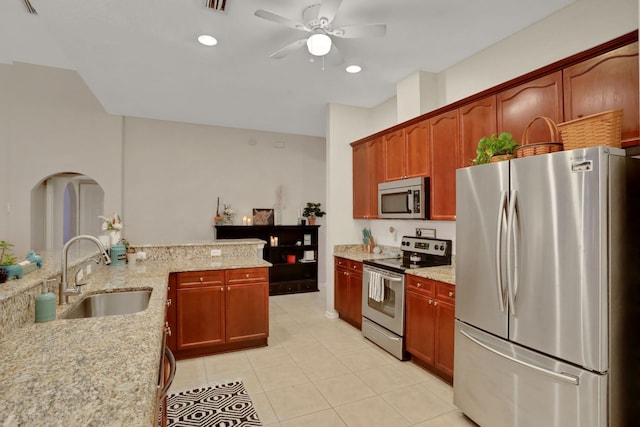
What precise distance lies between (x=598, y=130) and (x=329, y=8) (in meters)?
1.81

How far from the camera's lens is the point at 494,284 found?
2.05 m

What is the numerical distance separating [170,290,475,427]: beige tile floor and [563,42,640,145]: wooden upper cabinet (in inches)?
86.2

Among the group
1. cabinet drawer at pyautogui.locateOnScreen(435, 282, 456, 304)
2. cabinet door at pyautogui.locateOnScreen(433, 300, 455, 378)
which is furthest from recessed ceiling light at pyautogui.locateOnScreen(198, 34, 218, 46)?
cabinet door at pyautogui.locateOnScreen(433, 300, 455, 378)

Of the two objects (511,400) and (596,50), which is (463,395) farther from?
(596,50)

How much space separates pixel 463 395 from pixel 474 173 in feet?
4.99

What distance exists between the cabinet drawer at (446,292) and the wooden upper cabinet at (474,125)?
3.43 ft

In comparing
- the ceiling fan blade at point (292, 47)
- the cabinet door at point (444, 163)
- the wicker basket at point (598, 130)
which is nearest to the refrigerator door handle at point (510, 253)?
the wicker basket at point (598, 130)

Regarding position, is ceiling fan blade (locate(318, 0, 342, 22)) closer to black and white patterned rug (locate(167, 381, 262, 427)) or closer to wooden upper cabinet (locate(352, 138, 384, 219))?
wooden upper cabinet (locate(352, 138, 384, 219))

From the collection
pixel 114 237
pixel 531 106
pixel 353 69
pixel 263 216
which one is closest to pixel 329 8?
pixel 353 69

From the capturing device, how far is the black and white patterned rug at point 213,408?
7.43 feet

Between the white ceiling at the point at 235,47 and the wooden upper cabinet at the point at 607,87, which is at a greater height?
the white ceiling at the point at 235,47

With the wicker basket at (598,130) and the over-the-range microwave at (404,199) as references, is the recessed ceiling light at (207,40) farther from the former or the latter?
the wicker basket at (598,130)

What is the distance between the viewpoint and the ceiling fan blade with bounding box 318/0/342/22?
86.9 inches

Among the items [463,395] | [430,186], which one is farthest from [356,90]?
[463,395]
